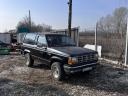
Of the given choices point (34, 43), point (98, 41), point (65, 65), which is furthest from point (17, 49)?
point (65, 65)

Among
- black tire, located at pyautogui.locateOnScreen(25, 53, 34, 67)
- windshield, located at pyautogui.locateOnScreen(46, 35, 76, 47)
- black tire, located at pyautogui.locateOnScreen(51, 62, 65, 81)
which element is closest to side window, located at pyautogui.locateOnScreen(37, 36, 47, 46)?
windshield, located at pyautogui.locateOnScreen(46, 35, 76, 47)

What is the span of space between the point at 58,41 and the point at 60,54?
146cm

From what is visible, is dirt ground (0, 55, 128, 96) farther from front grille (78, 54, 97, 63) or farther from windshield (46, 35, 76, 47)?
windshield (46, 35, 76, 47)

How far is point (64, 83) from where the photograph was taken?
8398 mm

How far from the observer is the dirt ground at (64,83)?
23.6 feet

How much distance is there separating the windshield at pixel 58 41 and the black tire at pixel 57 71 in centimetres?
109

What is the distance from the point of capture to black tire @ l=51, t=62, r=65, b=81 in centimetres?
853

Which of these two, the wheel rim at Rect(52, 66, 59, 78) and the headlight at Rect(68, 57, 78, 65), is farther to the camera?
the wheel rim at Rect(52, 66, 59, 78)

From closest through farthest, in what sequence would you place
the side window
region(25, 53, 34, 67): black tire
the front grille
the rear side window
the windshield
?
the front grille → the windshield → the side window → the rear side window → region(25, 53, 34, 67): black tire

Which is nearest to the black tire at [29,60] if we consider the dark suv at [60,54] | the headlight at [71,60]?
the dark suv at [60,54]

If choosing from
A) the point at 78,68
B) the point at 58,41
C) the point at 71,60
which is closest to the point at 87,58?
the point at 78,68

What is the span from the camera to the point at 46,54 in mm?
9406

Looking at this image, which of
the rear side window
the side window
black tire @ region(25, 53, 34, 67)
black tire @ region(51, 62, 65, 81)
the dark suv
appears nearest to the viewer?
the dark suv

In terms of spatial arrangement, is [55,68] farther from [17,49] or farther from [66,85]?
[17,49]
